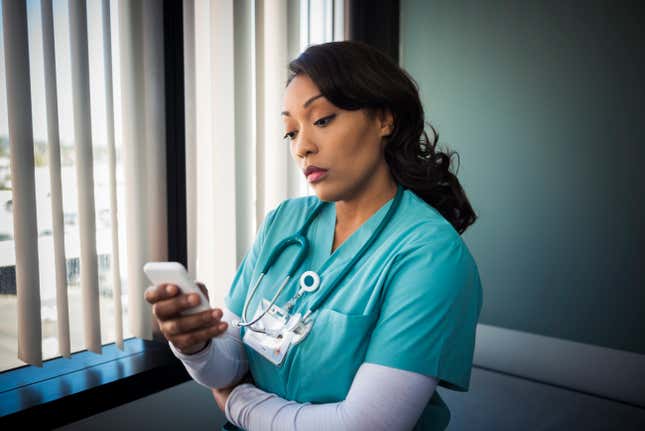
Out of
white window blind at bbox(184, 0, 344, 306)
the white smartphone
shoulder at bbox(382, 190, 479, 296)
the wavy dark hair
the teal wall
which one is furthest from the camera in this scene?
the teal wall

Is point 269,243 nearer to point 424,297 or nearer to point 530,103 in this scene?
point 424,297

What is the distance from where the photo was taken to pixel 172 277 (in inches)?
23.7

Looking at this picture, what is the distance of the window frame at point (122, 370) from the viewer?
94cm

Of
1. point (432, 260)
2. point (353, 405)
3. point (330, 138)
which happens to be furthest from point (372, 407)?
point (330, 138)

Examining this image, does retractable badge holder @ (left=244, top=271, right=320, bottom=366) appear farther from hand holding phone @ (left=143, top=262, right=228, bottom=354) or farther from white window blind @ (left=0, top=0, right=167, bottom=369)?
white window blind @ (left=0, top=0, right=167, bottom=369)

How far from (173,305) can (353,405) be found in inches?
12.0

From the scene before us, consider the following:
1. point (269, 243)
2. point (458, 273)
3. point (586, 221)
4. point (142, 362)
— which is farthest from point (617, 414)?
point (142, 362)

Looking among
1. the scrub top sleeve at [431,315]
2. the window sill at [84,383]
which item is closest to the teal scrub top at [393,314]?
the scrub top sleeve at [431,315]

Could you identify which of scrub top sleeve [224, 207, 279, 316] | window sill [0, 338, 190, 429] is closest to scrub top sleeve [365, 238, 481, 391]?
scrub top sleeve [224, 207, 279, 316]

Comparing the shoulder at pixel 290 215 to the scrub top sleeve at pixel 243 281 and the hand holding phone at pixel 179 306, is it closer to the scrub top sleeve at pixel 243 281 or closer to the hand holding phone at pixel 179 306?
the scrub top sleeve at pixel 243 281

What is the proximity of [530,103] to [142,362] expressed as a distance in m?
1.62

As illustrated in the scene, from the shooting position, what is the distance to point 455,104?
1843 millimetres

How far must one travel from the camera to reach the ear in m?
0.85

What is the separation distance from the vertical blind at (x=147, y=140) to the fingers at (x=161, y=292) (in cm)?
52
